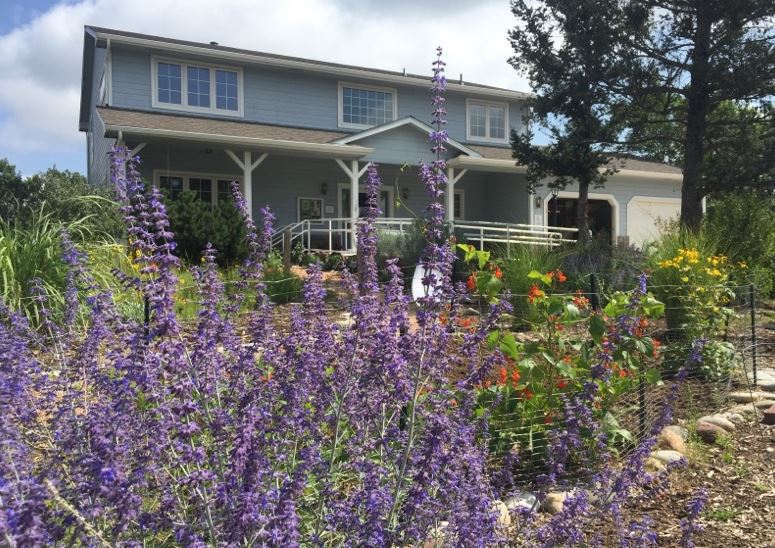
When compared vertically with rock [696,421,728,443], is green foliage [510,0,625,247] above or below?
above

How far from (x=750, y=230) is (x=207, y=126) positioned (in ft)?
41.6

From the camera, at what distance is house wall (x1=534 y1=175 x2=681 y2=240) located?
22858 millimetres

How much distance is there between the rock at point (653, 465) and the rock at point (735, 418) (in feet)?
5.17

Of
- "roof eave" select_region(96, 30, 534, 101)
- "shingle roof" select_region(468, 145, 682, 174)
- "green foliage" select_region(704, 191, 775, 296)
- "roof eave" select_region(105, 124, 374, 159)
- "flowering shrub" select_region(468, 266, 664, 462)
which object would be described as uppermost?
"roof eave" select_region(96, 30, 534, 101)

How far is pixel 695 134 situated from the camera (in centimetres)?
1333

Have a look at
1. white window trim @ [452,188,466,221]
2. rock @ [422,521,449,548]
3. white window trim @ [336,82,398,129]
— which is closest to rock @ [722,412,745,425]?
rock @ [422,521,449,548]

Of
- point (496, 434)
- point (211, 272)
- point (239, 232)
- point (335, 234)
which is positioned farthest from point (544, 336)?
point (335, 234)

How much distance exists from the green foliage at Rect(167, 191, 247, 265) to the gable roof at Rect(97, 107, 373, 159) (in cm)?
174

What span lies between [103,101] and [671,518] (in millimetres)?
18025

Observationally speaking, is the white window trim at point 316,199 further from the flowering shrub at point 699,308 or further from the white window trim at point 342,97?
the flowering shrub at point 699,308

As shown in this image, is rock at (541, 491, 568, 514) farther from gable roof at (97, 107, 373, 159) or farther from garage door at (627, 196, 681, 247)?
garage door at (627, 196, 681, 247)

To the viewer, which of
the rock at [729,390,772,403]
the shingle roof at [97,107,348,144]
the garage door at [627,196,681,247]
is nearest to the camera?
the rock at [729,390,772,403]

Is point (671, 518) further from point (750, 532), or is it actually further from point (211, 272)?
point (211, 272)

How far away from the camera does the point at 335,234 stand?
17.9m
